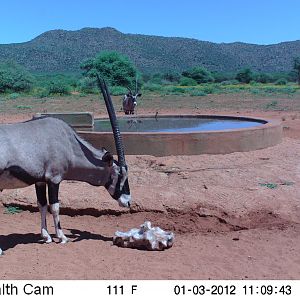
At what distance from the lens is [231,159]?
32.2 feet

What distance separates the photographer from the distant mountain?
320ft

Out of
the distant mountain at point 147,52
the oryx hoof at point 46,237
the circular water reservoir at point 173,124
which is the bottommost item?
the oryx hoof at point 46,237

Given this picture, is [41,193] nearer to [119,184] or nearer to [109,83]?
[119,184]

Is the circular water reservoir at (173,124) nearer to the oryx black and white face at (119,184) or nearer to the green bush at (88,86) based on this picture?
the oryx black and white face at (119,184)

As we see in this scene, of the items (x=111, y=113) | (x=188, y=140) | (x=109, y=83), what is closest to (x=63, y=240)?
(x=111, y=113)

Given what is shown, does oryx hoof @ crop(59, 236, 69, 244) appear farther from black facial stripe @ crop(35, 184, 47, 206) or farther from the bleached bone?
the bleached bone

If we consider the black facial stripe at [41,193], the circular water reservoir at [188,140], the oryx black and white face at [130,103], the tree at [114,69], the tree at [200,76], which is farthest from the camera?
the tree at [200,76]

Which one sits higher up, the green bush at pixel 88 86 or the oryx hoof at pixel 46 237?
the green bush at pixel 88 86

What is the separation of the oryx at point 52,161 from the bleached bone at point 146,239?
0.38 m

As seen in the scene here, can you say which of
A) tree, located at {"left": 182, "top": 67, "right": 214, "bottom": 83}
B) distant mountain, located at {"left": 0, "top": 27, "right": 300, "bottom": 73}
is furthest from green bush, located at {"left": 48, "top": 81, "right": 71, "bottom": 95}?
distant mountain, located at {"left": 0, "top": 27, "right": 300, "bottom": 73}

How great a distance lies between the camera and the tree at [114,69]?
5359 centimetres

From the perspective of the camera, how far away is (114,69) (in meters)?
54.4

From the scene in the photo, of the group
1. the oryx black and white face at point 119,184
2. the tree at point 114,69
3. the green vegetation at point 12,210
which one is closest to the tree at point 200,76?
the tree at point 114,69

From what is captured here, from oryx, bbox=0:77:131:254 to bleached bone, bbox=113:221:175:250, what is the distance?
38cm
